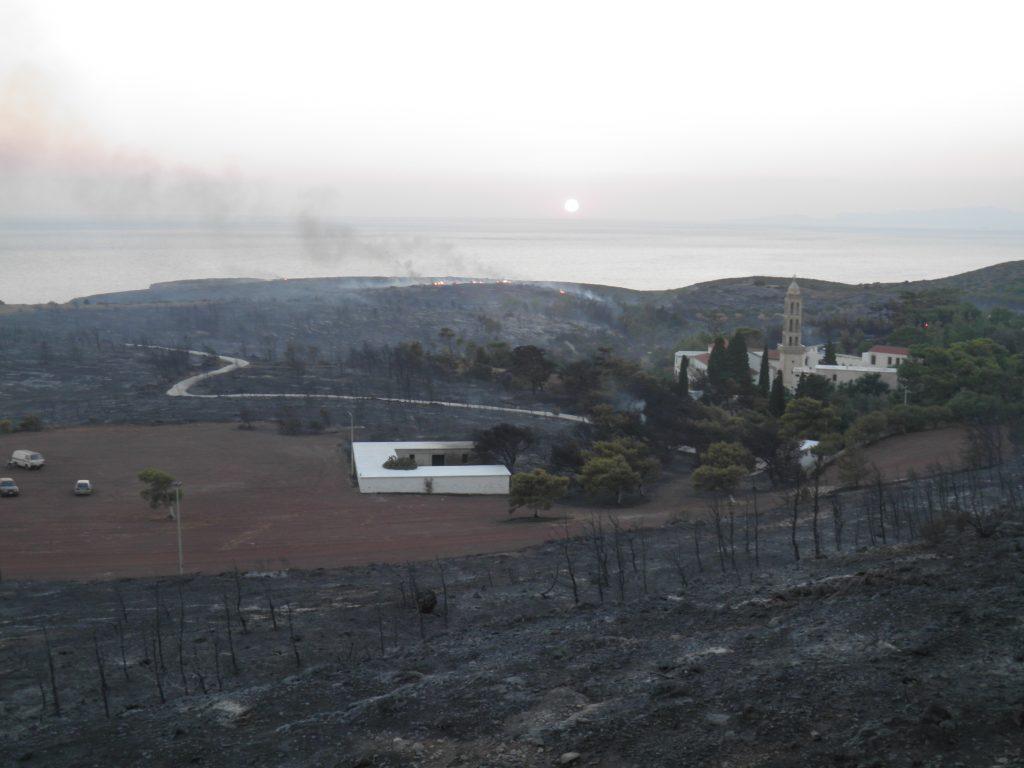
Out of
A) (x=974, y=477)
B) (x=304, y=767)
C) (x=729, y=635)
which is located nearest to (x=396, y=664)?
(x=304, y=767)

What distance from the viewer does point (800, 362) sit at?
44281 mm

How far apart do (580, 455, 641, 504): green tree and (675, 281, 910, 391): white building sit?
17134 mm

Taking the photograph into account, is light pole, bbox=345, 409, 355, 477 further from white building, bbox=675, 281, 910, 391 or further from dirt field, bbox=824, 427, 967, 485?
white building, bbox=675, 281, 910, 391

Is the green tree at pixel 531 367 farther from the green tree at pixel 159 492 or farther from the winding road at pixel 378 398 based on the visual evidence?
the green tree at pixel 159 492

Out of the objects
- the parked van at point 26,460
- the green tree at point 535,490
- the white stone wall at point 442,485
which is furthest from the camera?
the parked van at point 26,460

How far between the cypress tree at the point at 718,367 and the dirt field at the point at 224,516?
57.7 ft

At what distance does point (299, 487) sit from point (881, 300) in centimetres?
6494

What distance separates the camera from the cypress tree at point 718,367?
4278 cm

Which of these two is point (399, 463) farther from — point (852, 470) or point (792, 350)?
point (792, 350)

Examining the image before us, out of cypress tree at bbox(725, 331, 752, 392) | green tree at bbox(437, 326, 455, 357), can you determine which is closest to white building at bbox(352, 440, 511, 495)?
cypress tree at bbox(725, 331, 752, 392)

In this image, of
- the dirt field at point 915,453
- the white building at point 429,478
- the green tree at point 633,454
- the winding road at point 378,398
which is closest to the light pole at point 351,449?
the white building at point 429,478

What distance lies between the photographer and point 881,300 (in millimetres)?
81188

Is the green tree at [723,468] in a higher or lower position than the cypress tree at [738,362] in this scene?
lower

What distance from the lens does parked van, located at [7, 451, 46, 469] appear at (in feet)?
93.9
